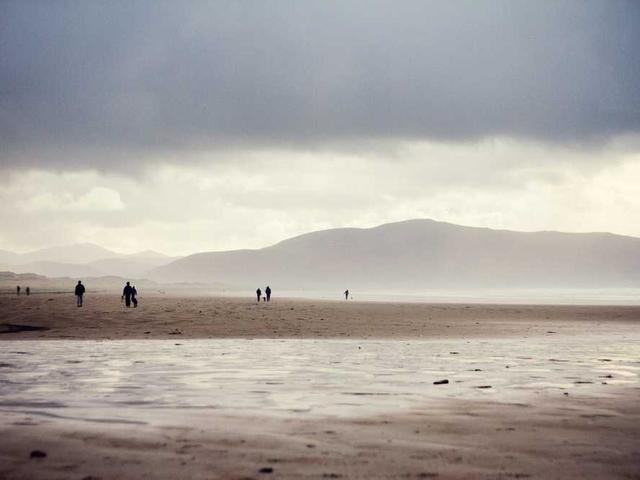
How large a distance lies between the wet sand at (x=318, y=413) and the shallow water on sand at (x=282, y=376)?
5 centimetres

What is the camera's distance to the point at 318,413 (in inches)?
391

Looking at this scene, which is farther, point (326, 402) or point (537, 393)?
point (537, 393)

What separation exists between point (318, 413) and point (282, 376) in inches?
187

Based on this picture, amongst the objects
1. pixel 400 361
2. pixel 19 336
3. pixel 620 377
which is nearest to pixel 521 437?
pixel 620 377

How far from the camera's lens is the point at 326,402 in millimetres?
10992

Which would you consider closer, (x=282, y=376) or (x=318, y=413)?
(x=318, y=413)

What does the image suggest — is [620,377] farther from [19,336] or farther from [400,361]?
[19,336]

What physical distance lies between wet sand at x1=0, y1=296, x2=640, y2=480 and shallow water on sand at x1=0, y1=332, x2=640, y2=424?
5 centimetres

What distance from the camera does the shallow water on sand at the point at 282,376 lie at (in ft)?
34.6

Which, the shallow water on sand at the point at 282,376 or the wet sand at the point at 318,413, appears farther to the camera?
the shallow water on sand at the point at 282,376

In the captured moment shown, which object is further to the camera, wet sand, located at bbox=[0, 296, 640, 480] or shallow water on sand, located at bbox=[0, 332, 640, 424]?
shallow water on sand, located at bbox=[0, 332, 640, 424]

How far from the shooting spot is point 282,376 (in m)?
14.6

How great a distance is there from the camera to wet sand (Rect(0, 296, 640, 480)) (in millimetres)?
6973

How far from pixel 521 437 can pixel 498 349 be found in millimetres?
14530
